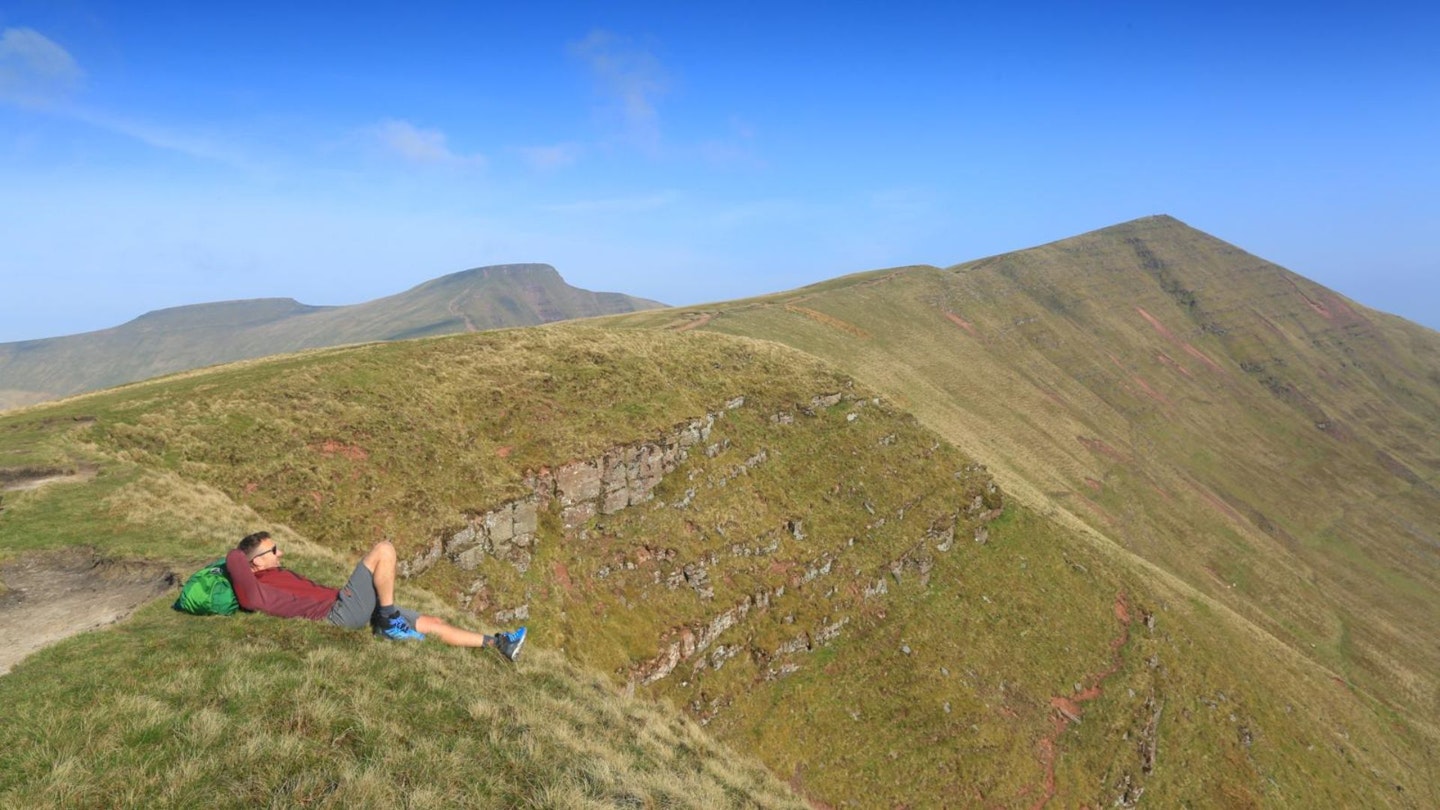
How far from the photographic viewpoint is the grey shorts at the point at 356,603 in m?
13.7

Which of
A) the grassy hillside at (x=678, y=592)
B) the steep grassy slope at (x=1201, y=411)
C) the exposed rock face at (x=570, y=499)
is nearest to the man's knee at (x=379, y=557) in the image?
the grassy hillside at (x=678, y=592)

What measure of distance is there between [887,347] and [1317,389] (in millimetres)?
118477

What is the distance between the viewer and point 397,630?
14156mm

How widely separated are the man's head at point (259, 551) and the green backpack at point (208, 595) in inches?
24.3

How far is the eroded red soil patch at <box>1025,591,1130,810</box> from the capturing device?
3325cm

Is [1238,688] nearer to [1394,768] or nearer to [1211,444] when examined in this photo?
[1394,768]

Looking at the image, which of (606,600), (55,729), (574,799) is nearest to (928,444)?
(606,600)

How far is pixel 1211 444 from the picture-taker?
10869 cm

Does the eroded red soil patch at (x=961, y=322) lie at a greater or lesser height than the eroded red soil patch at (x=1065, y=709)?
greater

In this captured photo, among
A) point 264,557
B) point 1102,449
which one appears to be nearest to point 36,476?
point 264,557

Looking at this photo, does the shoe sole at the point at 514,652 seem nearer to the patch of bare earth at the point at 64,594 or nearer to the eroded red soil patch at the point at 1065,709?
the patch of bare earth at the point at 64,594

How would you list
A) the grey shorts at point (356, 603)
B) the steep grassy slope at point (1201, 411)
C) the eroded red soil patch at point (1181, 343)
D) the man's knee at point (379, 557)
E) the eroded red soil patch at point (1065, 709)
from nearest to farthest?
the grey shorts at point (356, 603) < the man's knee at point (379, 557) < the eroded red soil patch at point (1065, 709) < the steep grassy slope at point (1201, 411) < the eroded red soil patch at point (1181, 343)

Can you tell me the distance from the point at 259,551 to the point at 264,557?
208 mm

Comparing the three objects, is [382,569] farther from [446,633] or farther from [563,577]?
[563,577]
